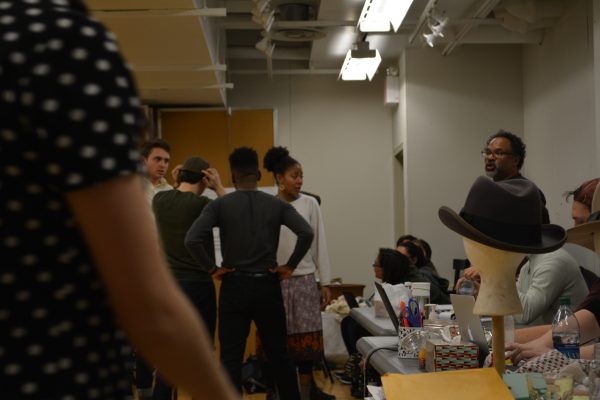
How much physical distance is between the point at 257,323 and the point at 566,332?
1.91 m

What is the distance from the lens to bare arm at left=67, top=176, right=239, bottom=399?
2.43 feet

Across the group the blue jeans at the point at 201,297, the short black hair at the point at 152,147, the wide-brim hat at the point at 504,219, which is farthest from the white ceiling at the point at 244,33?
the wide-brim hat at the point at 504,219

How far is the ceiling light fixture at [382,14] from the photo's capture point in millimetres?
5767

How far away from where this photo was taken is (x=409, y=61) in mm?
7848

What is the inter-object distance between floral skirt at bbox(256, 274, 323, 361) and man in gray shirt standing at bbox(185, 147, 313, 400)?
1.94 ft

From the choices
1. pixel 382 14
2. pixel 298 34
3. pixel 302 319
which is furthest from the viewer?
pixel 298 34

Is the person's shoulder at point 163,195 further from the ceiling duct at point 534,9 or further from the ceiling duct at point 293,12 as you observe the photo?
the ceiling duct at point 534,9

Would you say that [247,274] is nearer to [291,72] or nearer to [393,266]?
[393,266]

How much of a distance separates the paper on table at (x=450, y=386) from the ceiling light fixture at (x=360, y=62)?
5.13 meters

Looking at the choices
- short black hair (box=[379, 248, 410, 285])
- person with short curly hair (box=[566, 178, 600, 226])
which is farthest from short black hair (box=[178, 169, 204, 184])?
person with short curly hair (box=[566, 178, 600, 226])

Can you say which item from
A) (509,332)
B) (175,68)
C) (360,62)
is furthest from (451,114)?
(509,332)

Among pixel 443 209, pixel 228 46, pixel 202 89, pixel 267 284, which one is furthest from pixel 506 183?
pixel 228 46

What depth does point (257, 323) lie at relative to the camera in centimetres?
Answer: 404

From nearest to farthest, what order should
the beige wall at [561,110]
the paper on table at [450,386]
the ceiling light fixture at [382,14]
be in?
the paper on table at [450,386]
the ceiling light fixture at [382,14]
the beige wall at [561,110]
